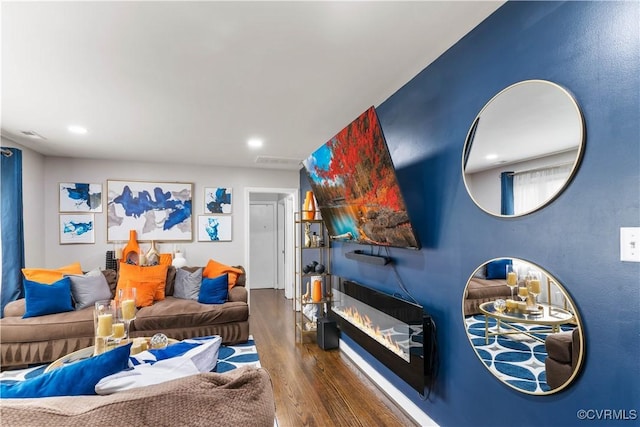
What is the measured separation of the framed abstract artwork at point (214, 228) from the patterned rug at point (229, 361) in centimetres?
174

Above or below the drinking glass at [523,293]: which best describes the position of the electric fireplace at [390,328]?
below

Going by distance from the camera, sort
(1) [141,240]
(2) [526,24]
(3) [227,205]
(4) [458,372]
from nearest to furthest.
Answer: (2) [526,24]
(4) [458,372]
(1) [141,240]
(3) [227,205]

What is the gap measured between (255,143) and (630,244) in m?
3.41

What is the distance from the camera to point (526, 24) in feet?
4.58

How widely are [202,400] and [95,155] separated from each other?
4.62 metres

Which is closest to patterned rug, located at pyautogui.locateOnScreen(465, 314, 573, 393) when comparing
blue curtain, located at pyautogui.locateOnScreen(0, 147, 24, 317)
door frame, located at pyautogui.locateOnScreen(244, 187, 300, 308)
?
door frame, located at pyautogui.locateOnScreen(244, 187, 300, 308)

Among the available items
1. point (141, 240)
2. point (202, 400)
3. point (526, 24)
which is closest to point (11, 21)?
point (202, 400)

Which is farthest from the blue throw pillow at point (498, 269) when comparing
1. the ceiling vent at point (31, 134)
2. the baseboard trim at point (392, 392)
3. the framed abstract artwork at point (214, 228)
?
the ceiling vent at point (31, 134)

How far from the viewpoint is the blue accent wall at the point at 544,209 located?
106cm

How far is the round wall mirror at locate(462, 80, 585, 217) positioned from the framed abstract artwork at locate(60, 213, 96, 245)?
4900 mm

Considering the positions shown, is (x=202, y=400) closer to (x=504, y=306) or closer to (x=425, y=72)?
(x=504, y=306)

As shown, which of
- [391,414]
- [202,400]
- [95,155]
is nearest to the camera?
[202,400]

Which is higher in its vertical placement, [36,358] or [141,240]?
[141,240]

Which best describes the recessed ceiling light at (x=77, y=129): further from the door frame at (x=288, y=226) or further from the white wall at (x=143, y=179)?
the door frame at (x=288, y=226)
